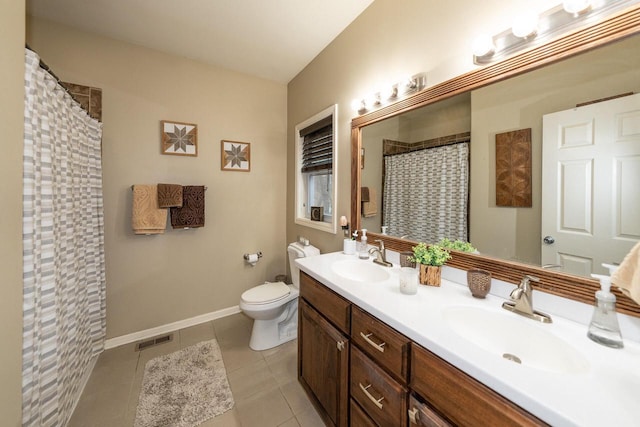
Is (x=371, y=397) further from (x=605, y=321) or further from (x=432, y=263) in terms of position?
(x=605, y=321)

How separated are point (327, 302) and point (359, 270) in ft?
1.34

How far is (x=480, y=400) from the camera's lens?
60 cm

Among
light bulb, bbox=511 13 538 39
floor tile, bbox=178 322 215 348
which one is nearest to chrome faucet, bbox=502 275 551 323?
light bulb, bbox=511 13 538 39

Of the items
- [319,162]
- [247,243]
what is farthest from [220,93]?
[247,243]

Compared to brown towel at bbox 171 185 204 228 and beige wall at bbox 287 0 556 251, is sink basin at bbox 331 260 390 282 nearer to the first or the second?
beige wall at bbox 287 0 556 251

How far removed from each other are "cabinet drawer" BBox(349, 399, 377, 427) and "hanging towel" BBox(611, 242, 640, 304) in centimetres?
96

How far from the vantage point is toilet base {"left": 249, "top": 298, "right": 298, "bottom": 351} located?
6.59 ft

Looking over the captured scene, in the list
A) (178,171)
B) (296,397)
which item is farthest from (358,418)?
(178,171)

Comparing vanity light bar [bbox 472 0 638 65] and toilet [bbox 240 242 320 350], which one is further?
toilet [bbox 240 242 320 350]

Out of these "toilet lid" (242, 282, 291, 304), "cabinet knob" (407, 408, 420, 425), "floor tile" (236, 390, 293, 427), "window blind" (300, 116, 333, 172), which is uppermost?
"window blind" (300, 116, 333, 172)

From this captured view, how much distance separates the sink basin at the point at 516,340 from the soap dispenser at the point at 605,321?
0.10 m

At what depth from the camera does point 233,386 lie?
1624mm

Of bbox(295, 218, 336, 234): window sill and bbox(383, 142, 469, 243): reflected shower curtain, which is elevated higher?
bbox(383, 142, 469, 243): reflected shower curtain

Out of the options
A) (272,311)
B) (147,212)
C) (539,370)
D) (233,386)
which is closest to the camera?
(539,370)
